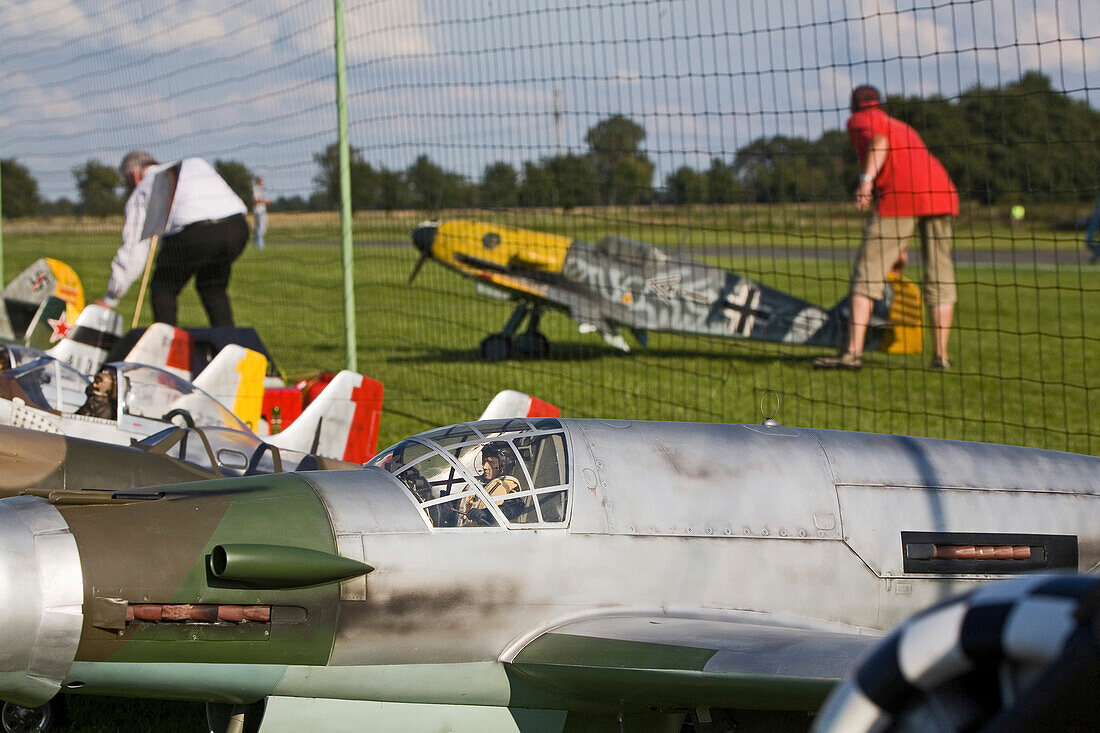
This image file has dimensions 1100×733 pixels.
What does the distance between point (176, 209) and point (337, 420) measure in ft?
13.8

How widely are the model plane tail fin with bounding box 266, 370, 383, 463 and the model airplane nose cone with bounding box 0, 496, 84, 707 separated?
3735mm

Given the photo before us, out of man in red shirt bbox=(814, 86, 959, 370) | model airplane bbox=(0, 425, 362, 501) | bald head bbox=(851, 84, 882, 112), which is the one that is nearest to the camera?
model airplane bbox=(0, 425, 362, 501)

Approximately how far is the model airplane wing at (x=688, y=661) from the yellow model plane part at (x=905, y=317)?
725cm

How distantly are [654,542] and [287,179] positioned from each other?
24.0 feet

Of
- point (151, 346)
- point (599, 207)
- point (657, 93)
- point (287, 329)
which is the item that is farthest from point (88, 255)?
point (657, 93)

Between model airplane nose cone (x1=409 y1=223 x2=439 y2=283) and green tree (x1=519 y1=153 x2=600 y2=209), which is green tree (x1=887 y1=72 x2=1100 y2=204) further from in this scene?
model airplane nose cone (x1=409 y1=223 x2=439 y2=283)

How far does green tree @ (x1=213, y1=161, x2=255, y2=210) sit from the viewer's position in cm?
1130

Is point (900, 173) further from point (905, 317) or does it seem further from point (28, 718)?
point (28, 718)

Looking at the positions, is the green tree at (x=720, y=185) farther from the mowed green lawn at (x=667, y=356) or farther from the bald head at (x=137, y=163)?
the bald head at (x=137, y=163)

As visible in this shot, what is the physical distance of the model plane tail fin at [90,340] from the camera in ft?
28.7

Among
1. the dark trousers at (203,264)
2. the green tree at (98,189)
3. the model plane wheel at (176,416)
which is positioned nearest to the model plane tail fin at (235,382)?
the model plane wheel at (176,416)

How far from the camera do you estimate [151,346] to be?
321 inches

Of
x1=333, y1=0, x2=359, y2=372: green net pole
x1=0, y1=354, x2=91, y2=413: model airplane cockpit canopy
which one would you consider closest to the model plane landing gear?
x1=333, y1=0, x2=359, y2=372: green net pole

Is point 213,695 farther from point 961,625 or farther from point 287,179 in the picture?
point 287,179
